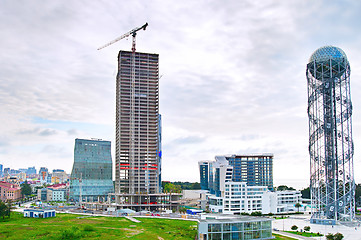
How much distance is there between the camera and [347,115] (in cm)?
11362

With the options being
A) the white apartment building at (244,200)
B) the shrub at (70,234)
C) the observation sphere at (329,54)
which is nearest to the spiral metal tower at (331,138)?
the observation sphere at (329,54)

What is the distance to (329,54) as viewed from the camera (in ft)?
384

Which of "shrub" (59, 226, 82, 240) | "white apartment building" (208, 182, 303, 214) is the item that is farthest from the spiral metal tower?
"shrub" (59, 226, 82, 240)

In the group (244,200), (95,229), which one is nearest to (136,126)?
(244,200)

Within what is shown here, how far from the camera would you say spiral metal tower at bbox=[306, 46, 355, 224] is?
111938mm

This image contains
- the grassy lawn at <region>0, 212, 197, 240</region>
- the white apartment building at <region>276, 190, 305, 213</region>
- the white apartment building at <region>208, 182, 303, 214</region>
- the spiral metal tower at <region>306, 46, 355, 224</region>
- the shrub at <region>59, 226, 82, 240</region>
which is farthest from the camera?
the white apartment building at <region>276, 190, 305, 213</region>

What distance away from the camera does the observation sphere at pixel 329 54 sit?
116 m

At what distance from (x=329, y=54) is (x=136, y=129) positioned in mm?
109081

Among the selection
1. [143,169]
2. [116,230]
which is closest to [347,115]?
[116,230]

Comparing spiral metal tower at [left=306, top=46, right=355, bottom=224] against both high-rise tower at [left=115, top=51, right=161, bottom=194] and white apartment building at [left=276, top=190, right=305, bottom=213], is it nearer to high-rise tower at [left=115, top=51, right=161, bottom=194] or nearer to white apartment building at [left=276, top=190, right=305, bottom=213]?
white apartment building at [left=276, top=190, right=305, bottom=213]

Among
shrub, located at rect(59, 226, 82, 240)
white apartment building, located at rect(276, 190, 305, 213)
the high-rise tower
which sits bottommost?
white apartment building, located at rect(276, 190, 305, 213)

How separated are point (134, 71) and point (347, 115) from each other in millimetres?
117230

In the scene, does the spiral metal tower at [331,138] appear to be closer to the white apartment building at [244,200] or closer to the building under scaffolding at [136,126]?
the white apartment building at [244,200]

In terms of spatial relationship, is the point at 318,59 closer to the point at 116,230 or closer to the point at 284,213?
the point at 284,213
